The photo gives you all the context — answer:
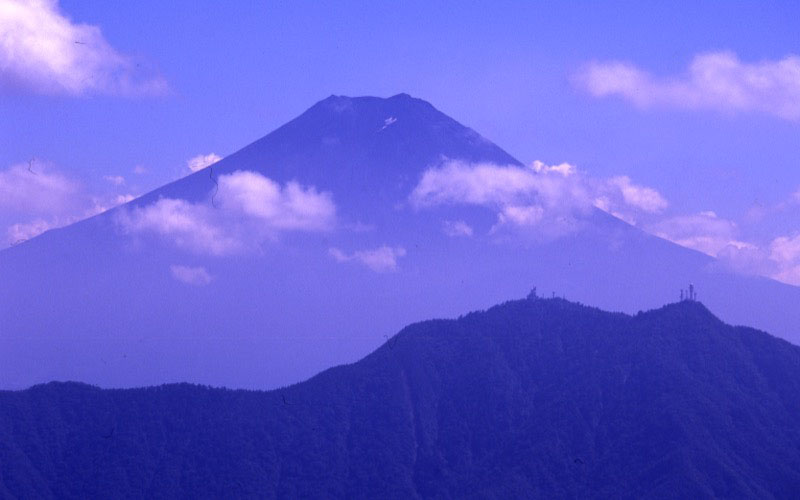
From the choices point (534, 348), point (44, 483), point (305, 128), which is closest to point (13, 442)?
point (44, 483)

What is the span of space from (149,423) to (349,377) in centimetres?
1374

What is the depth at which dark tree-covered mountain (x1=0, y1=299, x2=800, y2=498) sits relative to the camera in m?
71.8

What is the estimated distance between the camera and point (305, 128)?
17488 cm

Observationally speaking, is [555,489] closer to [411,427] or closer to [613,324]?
[411,427]

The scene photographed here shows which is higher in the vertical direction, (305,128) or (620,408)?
(305,128)

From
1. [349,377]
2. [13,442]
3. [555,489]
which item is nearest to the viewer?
[555,489]

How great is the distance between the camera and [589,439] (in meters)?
74.8

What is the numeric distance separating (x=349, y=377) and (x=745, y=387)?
84.0 feet

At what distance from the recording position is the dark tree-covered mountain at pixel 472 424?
71750 mm

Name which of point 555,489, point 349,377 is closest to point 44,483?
point 349,377

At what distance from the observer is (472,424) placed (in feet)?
260

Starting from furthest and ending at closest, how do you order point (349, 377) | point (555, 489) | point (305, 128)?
point (305, 128)
point (349, 377)
point (555, 489)

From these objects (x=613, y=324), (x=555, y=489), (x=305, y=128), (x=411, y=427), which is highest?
(x=305, y=128)

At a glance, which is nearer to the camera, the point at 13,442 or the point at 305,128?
the point at 13,442
